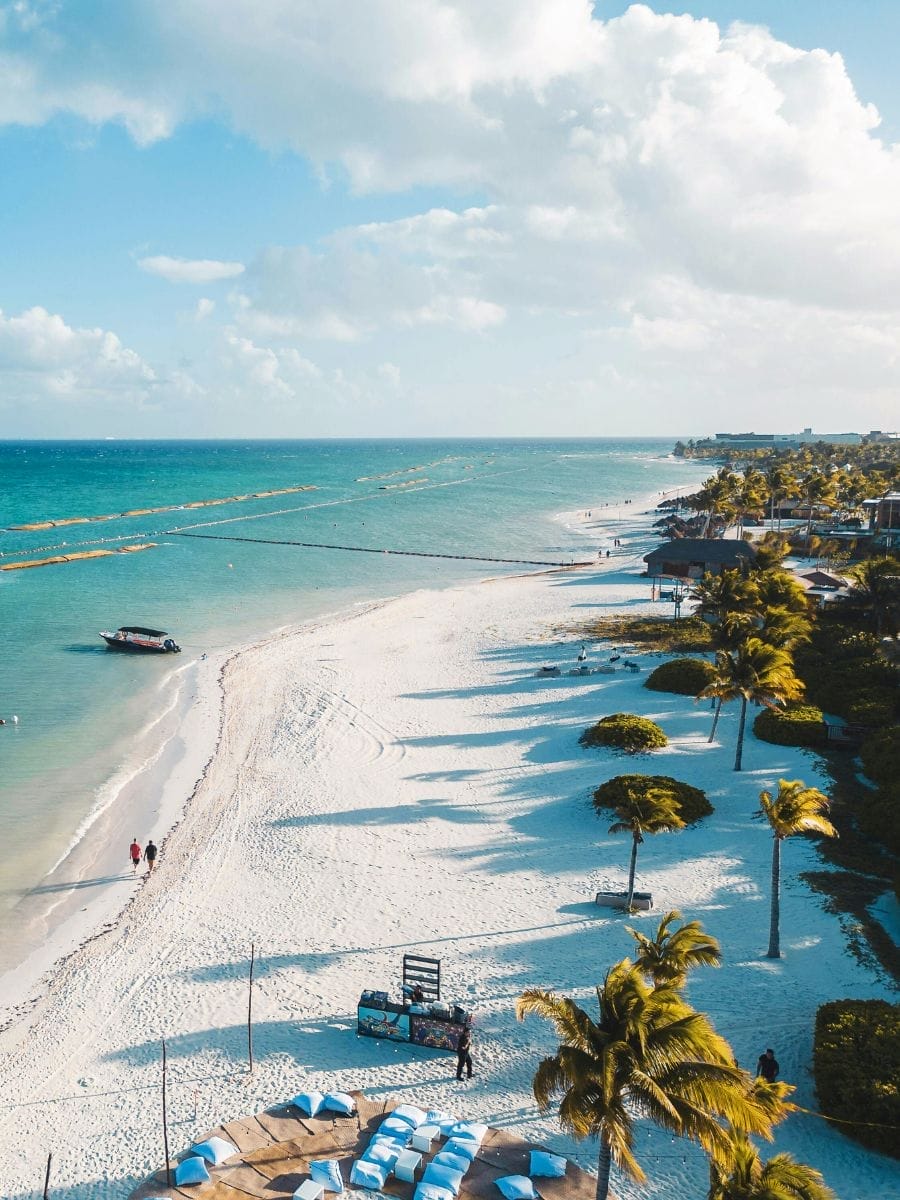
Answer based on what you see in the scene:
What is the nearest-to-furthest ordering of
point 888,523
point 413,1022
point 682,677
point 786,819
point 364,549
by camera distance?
1. point 413,1022
2. point 786,819
3. point 682,677
4. point 888,523
5. point 364,549

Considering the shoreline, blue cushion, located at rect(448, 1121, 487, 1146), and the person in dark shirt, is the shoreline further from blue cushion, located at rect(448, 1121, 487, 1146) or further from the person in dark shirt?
the person in dark shirt

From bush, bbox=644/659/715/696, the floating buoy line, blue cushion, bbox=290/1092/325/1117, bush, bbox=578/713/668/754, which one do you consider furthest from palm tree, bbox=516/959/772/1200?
the floating buoy line

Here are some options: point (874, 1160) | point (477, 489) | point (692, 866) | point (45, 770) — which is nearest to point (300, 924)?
point (692, 866)

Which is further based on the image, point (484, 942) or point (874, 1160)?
point (484, 942)

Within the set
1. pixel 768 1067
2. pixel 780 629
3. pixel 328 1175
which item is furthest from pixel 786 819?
pixel 780 629

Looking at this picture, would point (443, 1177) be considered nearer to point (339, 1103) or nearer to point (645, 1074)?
point (339, 1103)

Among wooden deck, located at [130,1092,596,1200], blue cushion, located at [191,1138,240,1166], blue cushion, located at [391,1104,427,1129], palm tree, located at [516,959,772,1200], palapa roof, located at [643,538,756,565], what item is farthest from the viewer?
palapa roof, located at [643,538,756,565]

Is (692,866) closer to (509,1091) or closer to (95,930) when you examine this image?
(509,1091)
